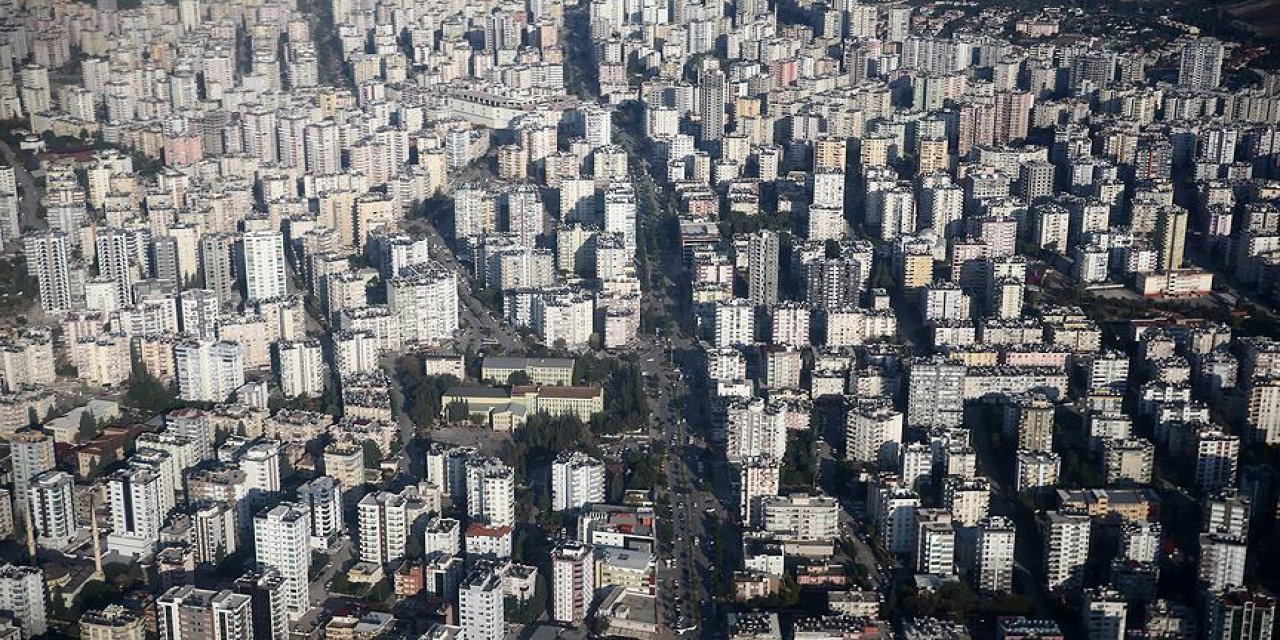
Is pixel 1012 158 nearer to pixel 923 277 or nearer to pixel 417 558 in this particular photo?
pixel 923 277

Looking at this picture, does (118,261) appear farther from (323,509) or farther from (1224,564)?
(1224,564)

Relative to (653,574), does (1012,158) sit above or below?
above

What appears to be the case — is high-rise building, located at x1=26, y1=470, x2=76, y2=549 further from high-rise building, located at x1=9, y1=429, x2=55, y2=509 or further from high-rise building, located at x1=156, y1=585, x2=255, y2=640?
high-rise building, located at x1=156, y1=585, x2=255, y2=640

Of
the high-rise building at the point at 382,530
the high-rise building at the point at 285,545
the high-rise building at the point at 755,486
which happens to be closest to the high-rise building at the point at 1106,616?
the high-rise building at the point at 755,486

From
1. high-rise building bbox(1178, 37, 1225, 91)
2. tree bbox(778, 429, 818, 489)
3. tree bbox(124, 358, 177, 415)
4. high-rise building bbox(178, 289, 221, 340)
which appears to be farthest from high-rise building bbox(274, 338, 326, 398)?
high-rise building bbox(1178, 37, 1225, 91)

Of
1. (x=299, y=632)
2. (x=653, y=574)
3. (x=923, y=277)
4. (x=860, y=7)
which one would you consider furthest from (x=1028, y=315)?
(x=860, y=7)

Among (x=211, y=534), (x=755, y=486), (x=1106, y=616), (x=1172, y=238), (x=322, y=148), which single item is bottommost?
(x=1106, y=616)

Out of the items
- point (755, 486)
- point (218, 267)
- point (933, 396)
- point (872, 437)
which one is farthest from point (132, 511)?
point (933, 396)
